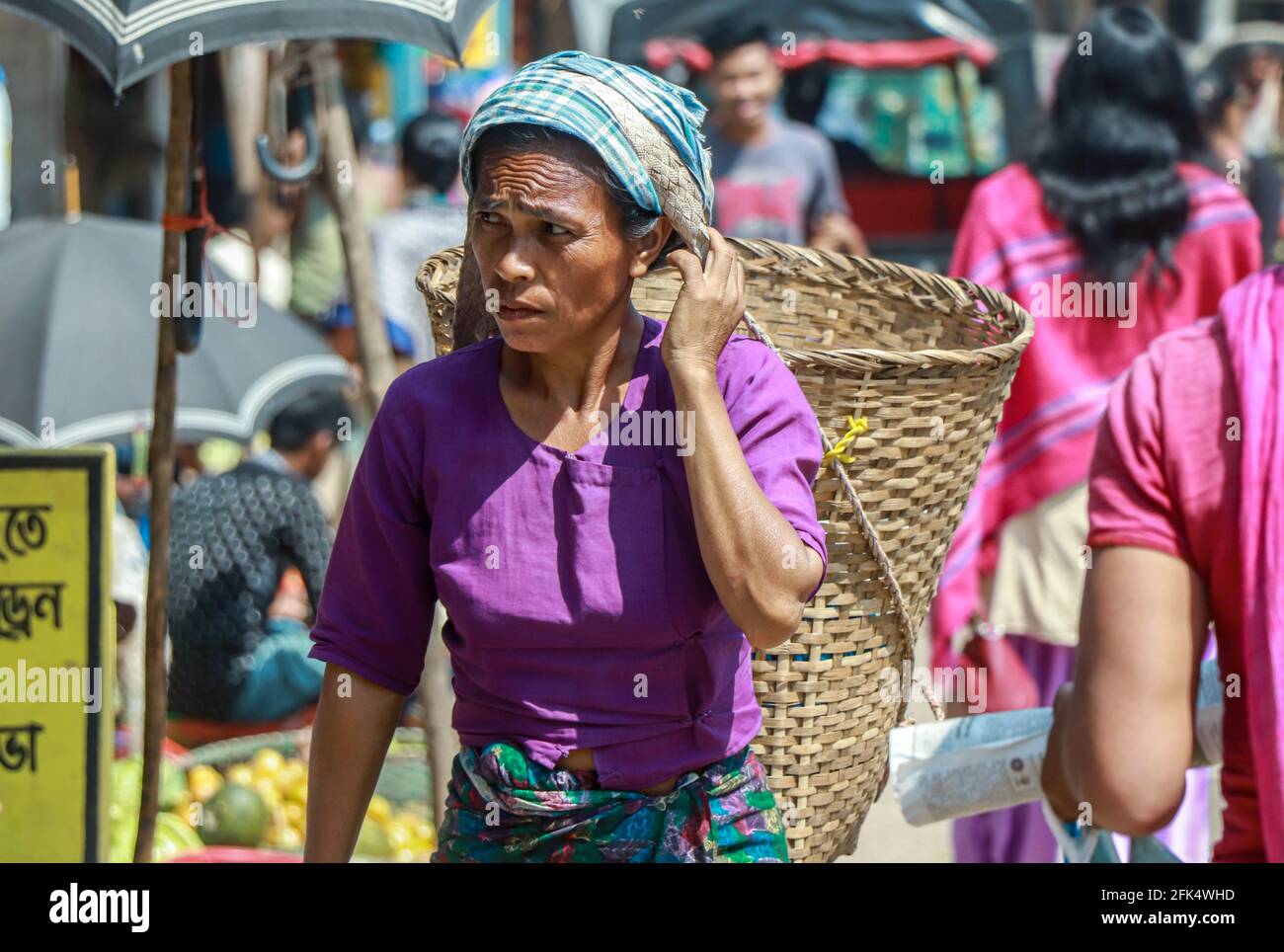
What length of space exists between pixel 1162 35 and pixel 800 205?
3.07 meters

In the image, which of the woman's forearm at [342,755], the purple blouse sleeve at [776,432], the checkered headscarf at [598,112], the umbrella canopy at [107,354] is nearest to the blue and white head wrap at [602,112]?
the checkered headscarf at [598,112]

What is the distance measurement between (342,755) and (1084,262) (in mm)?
2254

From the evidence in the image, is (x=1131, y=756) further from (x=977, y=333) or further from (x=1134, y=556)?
Result: (x=977, y=333)

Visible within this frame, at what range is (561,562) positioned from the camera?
179 centimetres

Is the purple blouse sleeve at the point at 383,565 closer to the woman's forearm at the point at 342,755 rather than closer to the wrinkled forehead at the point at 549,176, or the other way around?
the woman's forearm at the point at 342,755

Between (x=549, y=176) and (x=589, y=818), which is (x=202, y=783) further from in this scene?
(x=549, y=176)

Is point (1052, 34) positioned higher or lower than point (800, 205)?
higher

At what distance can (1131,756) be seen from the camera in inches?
78.5

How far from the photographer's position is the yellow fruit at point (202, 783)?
4.58m

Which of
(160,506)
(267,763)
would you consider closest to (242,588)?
(267,763)

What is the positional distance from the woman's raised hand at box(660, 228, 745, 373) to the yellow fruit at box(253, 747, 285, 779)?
3243 millimetres

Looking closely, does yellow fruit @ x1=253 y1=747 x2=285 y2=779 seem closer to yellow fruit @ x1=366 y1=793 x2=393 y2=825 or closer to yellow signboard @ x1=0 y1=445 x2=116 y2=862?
yellow fruit @ x1=366 y1=793 x2=393 y2=825

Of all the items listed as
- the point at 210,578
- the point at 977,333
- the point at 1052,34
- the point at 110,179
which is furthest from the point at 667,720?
the point at 1052,34

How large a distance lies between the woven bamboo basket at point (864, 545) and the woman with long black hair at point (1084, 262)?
1161 millimetres
